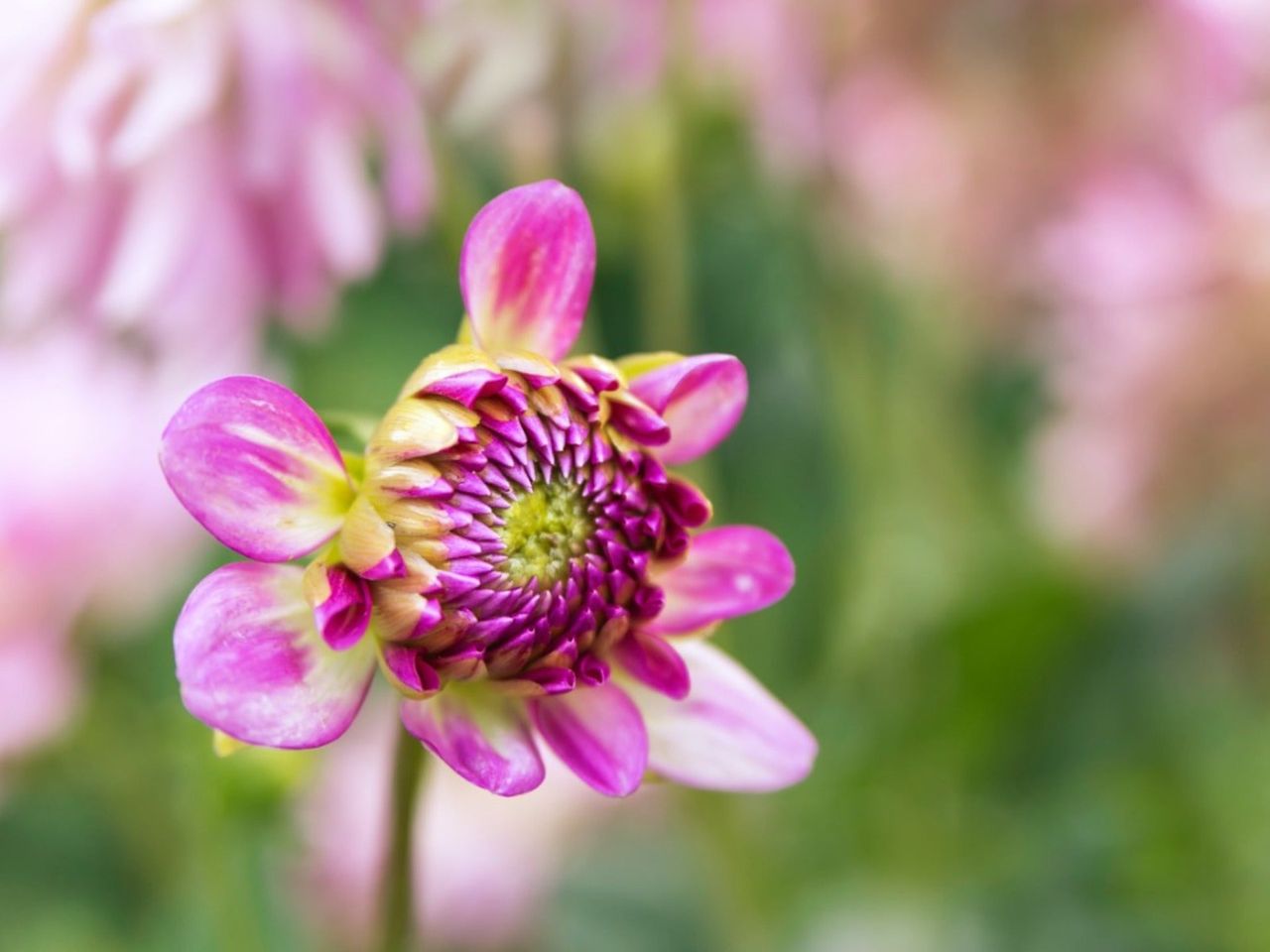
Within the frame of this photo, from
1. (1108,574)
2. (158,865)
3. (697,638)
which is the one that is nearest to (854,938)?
(1108,574)

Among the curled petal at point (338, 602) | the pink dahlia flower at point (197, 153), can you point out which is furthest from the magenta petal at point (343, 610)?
the pink dahlia flower at point (197, 153)

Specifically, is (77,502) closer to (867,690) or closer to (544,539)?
(867,690)

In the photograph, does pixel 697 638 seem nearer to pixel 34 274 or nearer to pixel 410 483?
pixel 410 483

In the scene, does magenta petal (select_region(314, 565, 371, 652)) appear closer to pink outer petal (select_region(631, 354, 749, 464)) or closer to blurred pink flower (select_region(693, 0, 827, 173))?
pink outer petal (select_region(631, 354, 749, 464))

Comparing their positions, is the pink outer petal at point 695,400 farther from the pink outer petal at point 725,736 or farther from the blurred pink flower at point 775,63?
the blurred pink flower at point 775,63

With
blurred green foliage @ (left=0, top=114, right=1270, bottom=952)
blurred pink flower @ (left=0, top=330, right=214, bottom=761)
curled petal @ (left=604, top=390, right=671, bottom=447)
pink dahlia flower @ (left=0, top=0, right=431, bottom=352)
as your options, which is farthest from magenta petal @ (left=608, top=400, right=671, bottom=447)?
blurred pink flower @ (left=0, top=330, right=214, bottom=761)

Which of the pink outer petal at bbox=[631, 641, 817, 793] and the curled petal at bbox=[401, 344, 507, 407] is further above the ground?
the curled petal at bbox=[401, 344, 507, 407]

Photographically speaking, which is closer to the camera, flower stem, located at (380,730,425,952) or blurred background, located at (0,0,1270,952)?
flower stem, located at (380,730,425,952)

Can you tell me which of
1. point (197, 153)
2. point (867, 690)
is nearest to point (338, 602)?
point (197, 153)
